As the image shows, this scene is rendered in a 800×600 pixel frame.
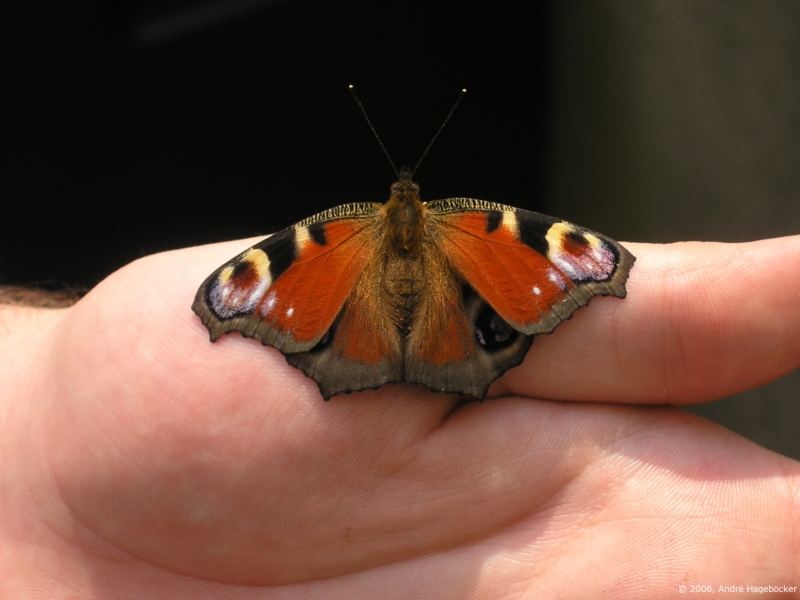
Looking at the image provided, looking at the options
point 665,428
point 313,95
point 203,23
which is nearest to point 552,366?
point 665,428

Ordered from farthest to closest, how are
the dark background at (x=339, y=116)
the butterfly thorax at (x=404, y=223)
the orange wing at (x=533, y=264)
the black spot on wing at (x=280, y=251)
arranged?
the dark background at (x=339, y=116) < the butterfly thorax at (x=404, y=223) < the black spot on wing at (x=280, y=251) < the orange wing at (x=533, y=264)

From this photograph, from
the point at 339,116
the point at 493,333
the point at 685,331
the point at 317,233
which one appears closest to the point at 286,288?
the point at 317,233

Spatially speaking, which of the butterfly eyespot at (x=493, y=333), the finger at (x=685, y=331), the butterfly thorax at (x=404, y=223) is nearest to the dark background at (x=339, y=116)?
the finger at (x=685, y=331)

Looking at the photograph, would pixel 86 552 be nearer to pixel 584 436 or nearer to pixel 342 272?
pixel 342 272

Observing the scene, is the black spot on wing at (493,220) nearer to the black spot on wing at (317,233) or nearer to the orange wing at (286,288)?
the orange wing at (286,288)

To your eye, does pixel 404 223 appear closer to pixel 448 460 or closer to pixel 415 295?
pixel 415 295

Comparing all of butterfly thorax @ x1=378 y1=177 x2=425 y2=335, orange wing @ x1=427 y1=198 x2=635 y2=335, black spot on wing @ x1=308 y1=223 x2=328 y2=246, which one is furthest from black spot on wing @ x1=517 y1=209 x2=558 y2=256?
black spot on wing @ x1=308 y1=223 x2=328 y2=246

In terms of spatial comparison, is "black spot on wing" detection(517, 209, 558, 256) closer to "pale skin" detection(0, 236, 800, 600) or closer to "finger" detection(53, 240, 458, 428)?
"pale skin" detection(0, 236, 800, 600)
